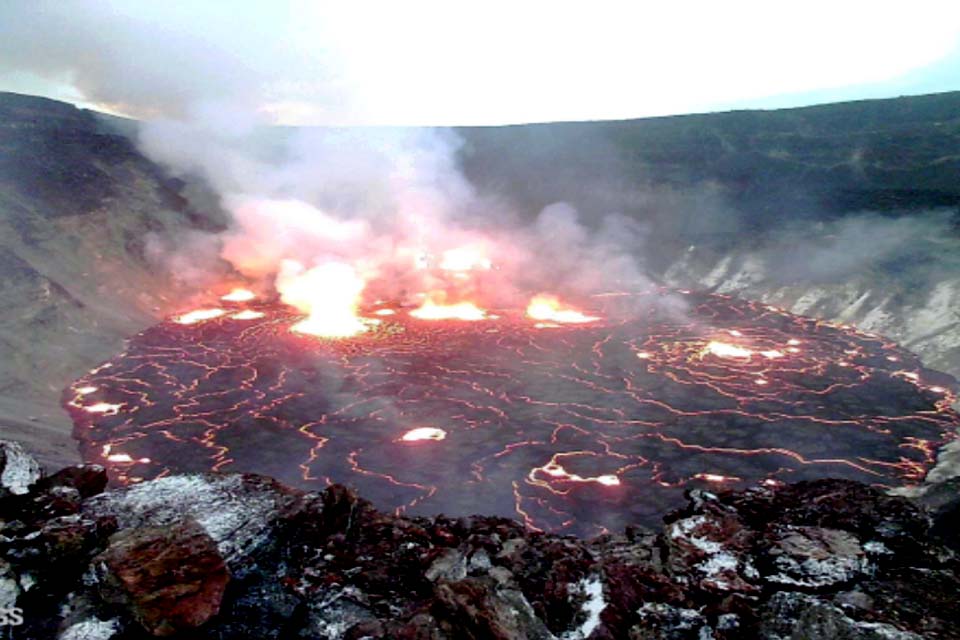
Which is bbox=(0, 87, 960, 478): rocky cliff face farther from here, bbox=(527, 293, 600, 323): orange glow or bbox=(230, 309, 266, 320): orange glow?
bbox=(527, 293, 600, 323): orange glow

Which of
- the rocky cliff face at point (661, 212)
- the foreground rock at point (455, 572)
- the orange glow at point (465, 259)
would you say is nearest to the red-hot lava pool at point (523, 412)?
the rocky cliff face at point (661, 212)

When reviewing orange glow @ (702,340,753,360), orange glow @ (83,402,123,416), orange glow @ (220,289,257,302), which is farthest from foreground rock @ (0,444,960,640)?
orange glow @ (220,289,257,302)

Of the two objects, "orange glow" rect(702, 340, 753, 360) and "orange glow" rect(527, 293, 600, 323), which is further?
"orange glow" rect(527, 293, 600, 323)

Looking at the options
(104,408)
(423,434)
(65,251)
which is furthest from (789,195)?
(65,251)

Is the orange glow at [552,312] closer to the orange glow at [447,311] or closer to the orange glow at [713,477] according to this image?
the orange glow at [447,311]

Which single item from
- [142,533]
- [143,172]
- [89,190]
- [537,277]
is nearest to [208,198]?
[143,172]

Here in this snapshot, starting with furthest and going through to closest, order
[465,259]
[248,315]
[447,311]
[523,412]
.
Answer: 1. [465,259]
2. [447,311]
3. [248,315]
4. [523,412]

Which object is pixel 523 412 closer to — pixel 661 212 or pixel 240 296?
pixel 240 296
